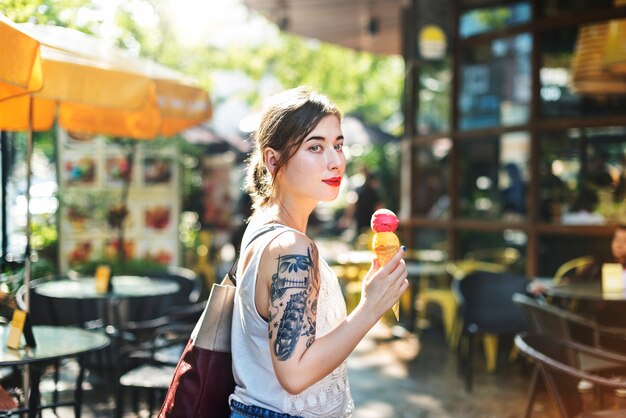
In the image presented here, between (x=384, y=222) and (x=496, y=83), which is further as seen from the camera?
(x=496, y=83)

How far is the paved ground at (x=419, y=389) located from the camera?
4750 mm

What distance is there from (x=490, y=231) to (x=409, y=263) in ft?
3.37

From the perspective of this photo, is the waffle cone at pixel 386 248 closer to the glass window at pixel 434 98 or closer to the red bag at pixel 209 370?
the red bag at pixel 209 370

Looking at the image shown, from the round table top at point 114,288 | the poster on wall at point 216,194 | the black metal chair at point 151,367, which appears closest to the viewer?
the black metal chair at point 151,367

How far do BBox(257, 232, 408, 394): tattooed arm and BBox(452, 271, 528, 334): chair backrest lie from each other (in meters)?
4.13

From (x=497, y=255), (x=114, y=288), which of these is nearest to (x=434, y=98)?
(x=497, y=255)

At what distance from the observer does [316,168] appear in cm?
172

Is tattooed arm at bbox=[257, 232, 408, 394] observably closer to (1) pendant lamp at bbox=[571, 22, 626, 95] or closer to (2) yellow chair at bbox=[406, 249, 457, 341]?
(2) yellow chair at bbox=[406, 249, 457, 341]

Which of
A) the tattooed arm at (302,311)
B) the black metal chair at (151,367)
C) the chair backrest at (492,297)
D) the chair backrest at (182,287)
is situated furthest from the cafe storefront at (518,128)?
the tattooed arm at (302,311)

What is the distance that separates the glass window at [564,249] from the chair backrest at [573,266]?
0.04m

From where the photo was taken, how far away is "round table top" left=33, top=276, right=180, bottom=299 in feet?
16.1

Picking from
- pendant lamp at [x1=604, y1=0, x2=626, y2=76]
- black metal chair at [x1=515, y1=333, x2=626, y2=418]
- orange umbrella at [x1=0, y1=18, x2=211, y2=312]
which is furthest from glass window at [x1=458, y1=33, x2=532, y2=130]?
black metal chair at [x1=515, y1=333, x2=626, y2=418]

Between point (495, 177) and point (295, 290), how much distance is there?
585 cm

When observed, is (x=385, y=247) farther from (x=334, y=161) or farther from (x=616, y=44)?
(x=616, y=44)
